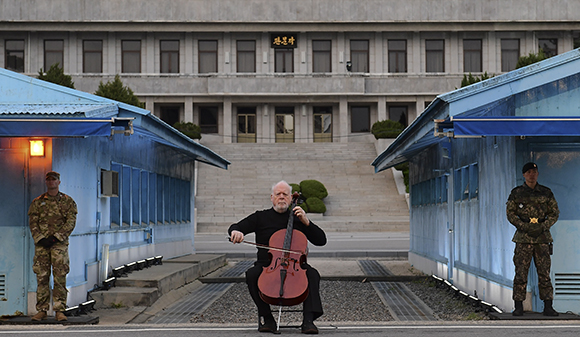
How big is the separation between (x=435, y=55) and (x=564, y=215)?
152ft

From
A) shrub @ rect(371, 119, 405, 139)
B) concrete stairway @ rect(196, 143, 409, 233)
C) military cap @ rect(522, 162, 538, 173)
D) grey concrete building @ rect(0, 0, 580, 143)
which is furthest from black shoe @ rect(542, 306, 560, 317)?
grey concrete building @ rect(0, 0, 580, 143)

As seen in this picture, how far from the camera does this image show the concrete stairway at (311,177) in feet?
116

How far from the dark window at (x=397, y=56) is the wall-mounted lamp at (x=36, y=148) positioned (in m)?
46.3

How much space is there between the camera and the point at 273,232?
333 inches

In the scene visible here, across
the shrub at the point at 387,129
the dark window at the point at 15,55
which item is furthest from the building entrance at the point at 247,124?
the dark window at the point at 15,55

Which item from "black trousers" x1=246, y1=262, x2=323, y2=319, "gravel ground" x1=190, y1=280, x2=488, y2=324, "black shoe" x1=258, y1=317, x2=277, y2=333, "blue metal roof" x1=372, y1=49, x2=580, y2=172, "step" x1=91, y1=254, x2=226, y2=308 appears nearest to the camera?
"black trousers" x1=246, y1=262, x2=323, y2=319

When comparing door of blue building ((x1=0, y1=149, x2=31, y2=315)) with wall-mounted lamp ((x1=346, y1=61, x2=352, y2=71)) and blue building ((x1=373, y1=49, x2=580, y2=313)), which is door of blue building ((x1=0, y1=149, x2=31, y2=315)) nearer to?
blue building ((x1=373, y1=49, x2=580, y2=313))

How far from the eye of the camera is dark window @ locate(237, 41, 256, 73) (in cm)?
5512

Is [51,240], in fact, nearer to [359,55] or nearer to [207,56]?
[207,56]

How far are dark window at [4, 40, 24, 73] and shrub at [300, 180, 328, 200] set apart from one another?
2575 cm

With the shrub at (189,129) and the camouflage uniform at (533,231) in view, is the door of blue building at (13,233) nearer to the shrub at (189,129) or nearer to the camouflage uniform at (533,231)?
the camouflage uniform at (533,231)

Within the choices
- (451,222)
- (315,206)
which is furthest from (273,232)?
(315,206)

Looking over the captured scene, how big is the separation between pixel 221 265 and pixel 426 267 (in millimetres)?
5821

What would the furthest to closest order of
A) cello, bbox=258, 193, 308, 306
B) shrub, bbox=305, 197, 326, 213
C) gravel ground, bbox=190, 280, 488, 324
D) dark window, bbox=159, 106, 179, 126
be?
dark window, bbox=159, 106, 179, 126 → shrub, bbox=305, 197, 326, 213 → gravel ground, bbox=190, 280, 488, 324 → cello, bbox=258, 193, 308, 306
